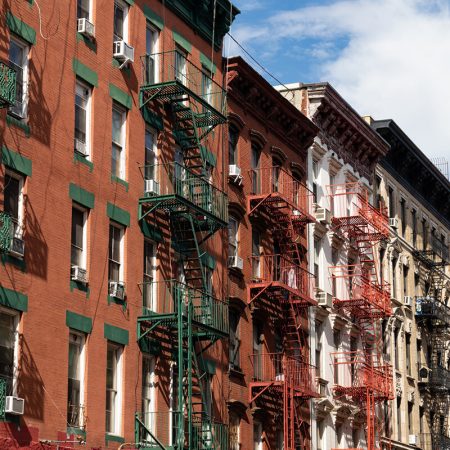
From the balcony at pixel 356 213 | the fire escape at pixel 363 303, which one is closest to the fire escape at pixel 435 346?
the fire escape at pixel 363 303

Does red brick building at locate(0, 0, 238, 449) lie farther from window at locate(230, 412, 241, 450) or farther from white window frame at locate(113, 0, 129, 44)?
window at locate(230, 412, 241, 450)

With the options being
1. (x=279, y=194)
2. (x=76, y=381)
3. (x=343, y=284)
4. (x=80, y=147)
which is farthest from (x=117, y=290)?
(x=343, y=284)

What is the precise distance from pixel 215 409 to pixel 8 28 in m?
13.8

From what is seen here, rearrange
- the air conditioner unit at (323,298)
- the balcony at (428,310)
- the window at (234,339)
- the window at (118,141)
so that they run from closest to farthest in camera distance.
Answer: the window at (118,141)
the window at (234,339)
the air conditioner unit at (323,298)
the balcony at (428,310)

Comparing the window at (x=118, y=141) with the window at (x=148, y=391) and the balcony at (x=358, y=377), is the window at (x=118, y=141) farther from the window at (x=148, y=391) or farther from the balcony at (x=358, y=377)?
the balcony at (x=358, y=377)

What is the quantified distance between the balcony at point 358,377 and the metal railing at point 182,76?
13105 mm

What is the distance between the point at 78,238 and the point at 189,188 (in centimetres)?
594

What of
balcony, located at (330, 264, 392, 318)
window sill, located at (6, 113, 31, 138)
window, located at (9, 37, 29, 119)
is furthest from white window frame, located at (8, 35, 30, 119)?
balcony, located at (330, 264, 392, 318)

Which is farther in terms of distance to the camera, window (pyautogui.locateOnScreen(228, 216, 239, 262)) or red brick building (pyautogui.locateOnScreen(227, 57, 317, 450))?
window (pyautogui.locateOnScreen(228, 216, 239, 262))

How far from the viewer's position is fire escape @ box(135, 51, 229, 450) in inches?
1236

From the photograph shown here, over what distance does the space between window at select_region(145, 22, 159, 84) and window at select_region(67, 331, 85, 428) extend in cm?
869

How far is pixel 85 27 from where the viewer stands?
30344mm

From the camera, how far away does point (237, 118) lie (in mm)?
40094

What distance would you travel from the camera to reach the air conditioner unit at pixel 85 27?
30.3 meters
